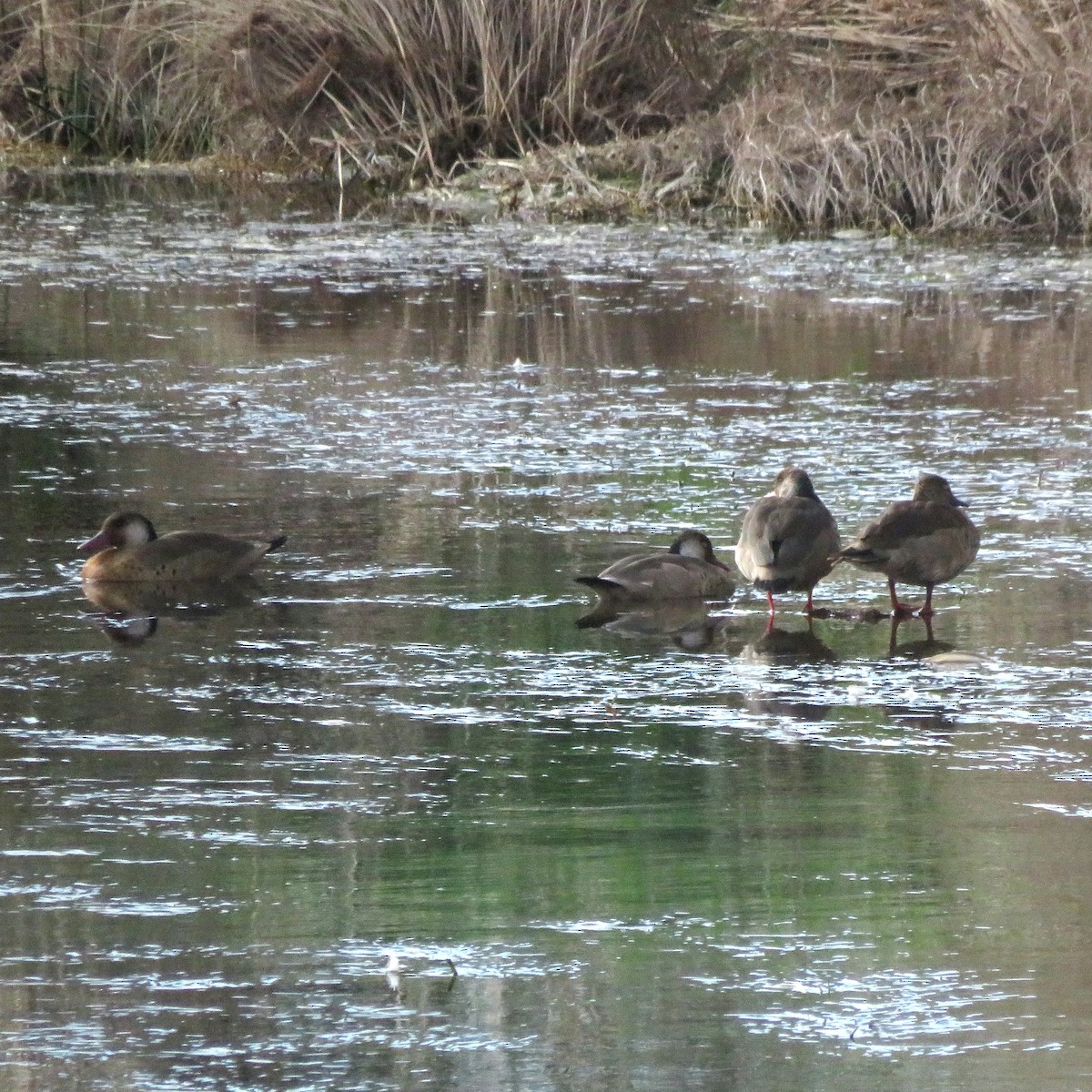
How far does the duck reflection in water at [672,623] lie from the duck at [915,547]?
1.60 feet

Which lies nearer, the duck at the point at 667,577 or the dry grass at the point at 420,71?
the duck at the point at 667,577

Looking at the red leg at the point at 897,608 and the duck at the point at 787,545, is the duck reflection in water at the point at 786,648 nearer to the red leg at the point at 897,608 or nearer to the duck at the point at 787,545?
the duck at the point at 787,545

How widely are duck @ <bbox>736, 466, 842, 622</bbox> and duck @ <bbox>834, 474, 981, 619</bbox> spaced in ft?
0.28

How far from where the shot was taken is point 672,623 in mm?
7414

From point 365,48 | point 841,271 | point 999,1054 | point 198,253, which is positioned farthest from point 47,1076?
point 365,48

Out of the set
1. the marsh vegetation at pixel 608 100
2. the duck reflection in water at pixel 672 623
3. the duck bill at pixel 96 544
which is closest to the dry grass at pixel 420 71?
the marsh vegetation at pixel 608 100

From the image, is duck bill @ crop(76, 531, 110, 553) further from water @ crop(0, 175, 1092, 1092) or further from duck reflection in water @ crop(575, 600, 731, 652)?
duck reflection in water @ crop(575, 600, 731, 652)

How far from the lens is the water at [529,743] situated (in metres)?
4.20

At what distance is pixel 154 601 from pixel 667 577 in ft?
5.67

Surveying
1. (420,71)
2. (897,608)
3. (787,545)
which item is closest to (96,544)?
(787,545)

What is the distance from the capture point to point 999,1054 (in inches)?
159

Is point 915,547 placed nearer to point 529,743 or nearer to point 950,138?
point 529,743

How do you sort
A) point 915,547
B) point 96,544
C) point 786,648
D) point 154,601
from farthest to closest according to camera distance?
point 96,544
point 154,601
point 915,547
point 786,648

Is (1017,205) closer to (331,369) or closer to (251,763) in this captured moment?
(331,369)
